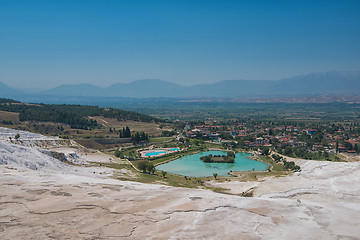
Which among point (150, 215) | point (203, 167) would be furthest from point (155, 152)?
point (150, 215)

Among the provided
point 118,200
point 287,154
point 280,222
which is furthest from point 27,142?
point 287,154

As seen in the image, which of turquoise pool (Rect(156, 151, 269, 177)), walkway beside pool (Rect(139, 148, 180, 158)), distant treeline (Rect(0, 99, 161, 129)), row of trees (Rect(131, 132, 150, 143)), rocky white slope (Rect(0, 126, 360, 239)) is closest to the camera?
rocky white slope (Rect(0, 126, 360, 239))

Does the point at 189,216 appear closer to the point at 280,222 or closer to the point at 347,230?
the point at 280,222

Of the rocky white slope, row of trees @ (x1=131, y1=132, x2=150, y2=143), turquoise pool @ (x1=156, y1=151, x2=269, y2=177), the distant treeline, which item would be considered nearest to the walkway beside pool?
turquoise pool @ (x1=156, y1=151, x2=269, y2=177)

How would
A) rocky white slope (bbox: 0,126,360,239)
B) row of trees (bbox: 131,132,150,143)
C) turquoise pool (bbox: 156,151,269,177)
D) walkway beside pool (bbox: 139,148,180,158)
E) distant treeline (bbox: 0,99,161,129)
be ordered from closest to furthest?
rocky white slope (bbox: 0,126,360,239) < turquoise pool (bbox: 156,151,269,177) < walkway beside pool (bbox: 139,148,180,158) < row of trees (bbox: 131,132,150,143) < distant treeline (bbox: 0,99,161,129)

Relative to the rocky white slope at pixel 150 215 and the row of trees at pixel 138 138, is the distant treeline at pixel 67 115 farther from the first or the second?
the rocky white slope at pixel 150 215

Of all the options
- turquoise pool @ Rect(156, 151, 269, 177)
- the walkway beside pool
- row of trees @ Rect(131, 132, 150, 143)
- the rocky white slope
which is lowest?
turquoise pool @ Rect(156, 151, 269, 177)

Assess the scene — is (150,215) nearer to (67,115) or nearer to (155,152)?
(155,152)

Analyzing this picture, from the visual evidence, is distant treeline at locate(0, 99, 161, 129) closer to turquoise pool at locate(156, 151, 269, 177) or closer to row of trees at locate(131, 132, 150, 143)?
row of trees at locate(131, 132, 150, 143)
